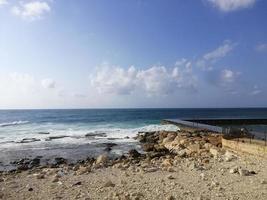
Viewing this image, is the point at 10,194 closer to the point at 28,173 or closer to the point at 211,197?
the point at 28,173

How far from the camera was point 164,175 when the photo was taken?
17234 millimetres

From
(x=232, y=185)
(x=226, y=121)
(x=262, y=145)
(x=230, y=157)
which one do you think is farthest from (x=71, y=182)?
(x=226, y=121)

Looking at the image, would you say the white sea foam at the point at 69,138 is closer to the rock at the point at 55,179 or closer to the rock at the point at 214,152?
the rock at the point at 214,152

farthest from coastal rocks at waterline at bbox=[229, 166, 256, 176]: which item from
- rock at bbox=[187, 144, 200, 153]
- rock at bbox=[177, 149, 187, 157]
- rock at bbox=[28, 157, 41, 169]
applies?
rock at bbox=[28, 157, 41, 169]

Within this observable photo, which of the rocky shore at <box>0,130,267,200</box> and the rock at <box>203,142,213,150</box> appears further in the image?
the rock at <box>203,142,213,150</box>

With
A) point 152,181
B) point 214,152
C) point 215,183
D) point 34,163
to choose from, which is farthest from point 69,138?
point 215,183

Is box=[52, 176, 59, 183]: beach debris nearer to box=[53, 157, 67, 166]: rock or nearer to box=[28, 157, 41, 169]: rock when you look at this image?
box=[28, 157, 41, 169]: rock

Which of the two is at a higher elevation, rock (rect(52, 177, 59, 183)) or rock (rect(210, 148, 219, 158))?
rock (rect(210, 148, 219, 158))

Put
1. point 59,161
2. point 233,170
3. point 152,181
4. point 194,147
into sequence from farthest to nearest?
1. point 194,147
2. point 59,161
3. point 233,170
4. point 152,181

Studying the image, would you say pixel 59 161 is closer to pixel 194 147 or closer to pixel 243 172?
pixel 194 147

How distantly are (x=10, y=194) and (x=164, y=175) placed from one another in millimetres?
6757

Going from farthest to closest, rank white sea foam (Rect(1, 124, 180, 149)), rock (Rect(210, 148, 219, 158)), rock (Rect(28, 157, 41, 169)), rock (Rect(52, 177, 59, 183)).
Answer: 1. white sea foam (Rect(1, 124, 180, 149))
2. rock (Rect(28, 157, 41, 169))
3. rock (Rect(210, 148, 219, 158))
4. rock (Rect(52, 177, 59, 183))

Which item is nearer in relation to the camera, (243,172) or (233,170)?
(243,172)

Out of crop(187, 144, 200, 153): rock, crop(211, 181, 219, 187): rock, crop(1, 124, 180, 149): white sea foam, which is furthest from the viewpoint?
crop(1, 124, 180, 149): white sea foam
